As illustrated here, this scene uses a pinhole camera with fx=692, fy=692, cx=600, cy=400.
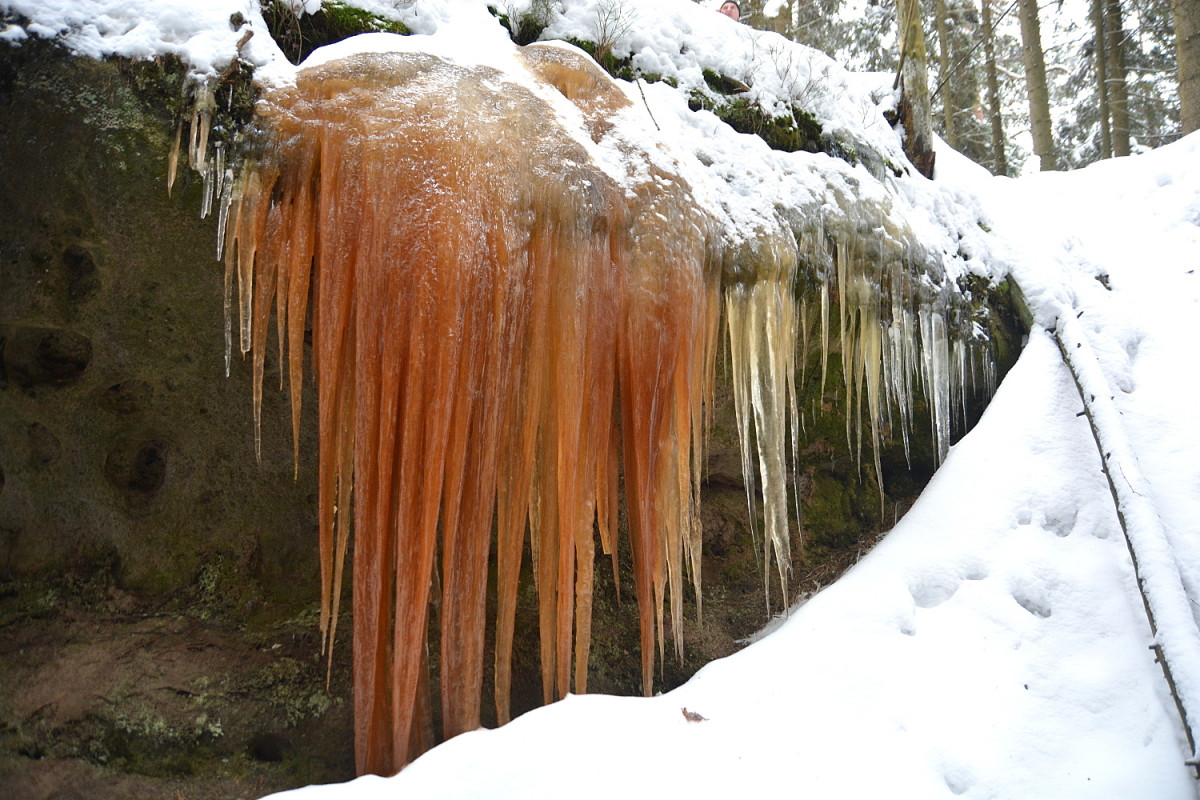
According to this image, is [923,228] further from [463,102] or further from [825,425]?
[463,102]

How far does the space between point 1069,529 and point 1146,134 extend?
38.0 ft

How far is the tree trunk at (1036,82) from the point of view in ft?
26.6

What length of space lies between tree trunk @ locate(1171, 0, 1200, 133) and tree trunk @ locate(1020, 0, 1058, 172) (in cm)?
177

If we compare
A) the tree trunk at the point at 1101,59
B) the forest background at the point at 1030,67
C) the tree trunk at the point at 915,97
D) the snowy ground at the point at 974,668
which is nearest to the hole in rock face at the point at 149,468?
the snowy ground at the point at 974,668

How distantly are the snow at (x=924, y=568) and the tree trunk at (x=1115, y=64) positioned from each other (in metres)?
6.32

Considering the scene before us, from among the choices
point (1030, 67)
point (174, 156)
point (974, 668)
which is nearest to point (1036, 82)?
point (1030, 67)

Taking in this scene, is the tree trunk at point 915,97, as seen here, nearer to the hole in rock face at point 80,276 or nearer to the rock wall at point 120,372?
the rock wall at point 120,372

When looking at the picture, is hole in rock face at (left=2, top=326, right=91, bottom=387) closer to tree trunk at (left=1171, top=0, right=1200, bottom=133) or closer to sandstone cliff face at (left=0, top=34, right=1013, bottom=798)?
sandstone cliff face at (left=0, top=34, right=1013, bottom=798)

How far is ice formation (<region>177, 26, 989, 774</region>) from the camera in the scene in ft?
7.67

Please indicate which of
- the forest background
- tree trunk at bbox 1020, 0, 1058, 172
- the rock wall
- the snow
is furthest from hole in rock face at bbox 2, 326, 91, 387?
tree trunk at bbox 1020, 0, 1058, 172

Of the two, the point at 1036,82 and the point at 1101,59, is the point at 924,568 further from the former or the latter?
the point at 1101,59

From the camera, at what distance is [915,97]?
15.3 ft

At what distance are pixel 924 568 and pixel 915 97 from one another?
3.34 metres

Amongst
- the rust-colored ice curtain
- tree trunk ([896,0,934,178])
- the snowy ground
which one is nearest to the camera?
the snowy ground
